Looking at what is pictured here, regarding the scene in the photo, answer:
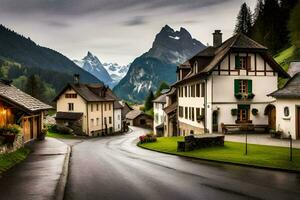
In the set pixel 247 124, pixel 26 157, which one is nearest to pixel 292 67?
pixel 247 124

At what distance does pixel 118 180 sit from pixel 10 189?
453cm

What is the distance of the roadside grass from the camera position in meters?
17.7

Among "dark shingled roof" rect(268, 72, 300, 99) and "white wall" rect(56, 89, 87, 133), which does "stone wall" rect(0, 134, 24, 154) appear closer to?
"dark shingled roof" rect(268, 72, 300, 99)

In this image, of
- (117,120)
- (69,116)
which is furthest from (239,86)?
(117,120)

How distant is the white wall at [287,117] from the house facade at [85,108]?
42.3m

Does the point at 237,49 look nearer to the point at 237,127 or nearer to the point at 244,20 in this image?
the point at 237,127

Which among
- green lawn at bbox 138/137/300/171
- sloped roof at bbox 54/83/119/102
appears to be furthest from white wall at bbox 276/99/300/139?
sloped roof at bbox 54/83/119/102

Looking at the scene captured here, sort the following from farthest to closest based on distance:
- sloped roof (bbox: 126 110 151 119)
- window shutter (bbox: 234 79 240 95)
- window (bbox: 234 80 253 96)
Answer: sloped roof (bbox: 126 110 151 119) → window (bbox: 234 80 253 96) → window shutter (bbox: 234 79 240 95)

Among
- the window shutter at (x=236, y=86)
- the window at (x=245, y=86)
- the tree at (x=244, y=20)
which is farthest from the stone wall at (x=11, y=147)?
the tree at (x=244, y=20)

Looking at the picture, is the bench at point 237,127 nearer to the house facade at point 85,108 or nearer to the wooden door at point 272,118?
the wooden door at point 272,118

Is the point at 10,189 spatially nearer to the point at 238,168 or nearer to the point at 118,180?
the point at 118,180

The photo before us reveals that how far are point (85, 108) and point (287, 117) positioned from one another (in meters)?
44.5

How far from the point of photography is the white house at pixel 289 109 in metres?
28.7

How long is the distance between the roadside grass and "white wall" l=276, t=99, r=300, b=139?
20765mm
